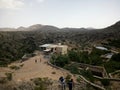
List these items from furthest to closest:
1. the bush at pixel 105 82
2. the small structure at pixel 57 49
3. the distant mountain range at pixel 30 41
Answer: the distant mountain range at pixel 30 41
the small structure at pixel 57 49
the bush at pixel 105 82

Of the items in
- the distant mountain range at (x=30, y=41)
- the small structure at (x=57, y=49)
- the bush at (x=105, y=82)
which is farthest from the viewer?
the distant mountain range at (x=30, y=41)

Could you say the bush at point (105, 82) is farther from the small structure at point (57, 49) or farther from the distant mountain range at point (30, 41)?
the small structure at point (57, 49)

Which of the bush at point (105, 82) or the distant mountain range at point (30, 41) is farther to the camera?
the distant mountain range at point (30, 41)

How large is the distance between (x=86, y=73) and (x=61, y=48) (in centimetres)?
1729

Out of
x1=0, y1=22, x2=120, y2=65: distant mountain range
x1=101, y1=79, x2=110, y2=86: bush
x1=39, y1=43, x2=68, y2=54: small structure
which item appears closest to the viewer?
x1=101, y1=79, x2=110, y2=86: bush

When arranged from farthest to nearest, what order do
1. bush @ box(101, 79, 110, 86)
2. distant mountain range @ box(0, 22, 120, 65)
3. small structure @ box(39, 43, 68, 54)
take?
distant mountain range @ box(0, 22, 120, 65) → small structure @ box(39, 43, 68, 54) → bush @ box(101, 79, 110, 86)

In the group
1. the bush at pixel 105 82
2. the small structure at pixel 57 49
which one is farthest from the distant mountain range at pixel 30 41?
the bush at pixel 105 82

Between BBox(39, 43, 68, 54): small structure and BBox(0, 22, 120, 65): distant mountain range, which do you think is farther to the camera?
BBox(0, 22, 120, 65): distant mountain range

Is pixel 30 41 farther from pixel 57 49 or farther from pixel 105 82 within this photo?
pixel 105 82

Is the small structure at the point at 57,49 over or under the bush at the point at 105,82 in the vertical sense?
over

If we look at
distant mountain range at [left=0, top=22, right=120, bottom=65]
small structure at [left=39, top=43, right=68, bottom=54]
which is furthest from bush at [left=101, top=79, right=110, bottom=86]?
small structure at [left=39, top=43, right=68, bottom=54]

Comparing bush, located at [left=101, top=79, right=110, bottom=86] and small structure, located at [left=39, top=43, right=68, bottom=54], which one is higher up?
small structure, located at [left=39, top=43, right=68, bottom=54]

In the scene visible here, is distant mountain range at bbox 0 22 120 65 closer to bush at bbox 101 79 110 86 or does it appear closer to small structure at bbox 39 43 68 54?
small structure at bbox 39 43 68 54

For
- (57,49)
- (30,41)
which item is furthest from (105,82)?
(30,41)
